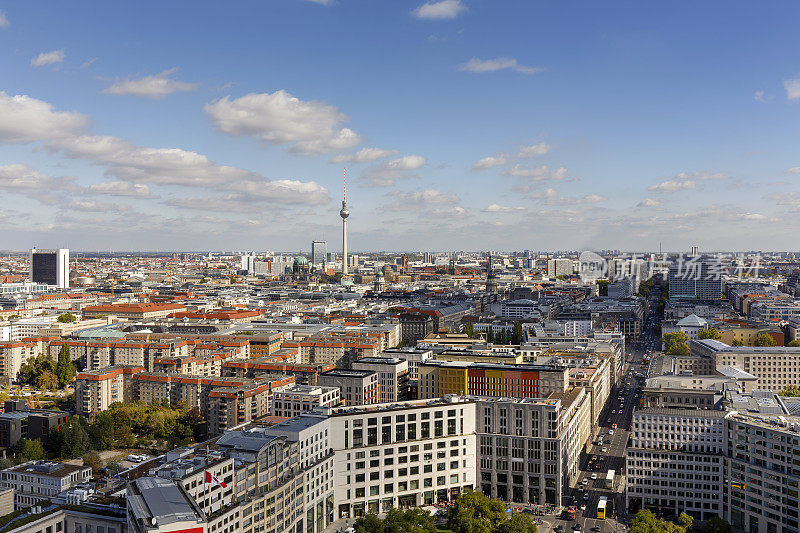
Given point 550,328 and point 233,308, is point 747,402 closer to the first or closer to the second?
point 550,328

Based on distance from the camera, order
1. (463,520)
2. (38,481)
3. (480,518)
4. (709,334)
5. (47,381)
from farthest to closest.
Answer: (709,334)
(47,381)
(38,481)
(480,518)
(463,520)

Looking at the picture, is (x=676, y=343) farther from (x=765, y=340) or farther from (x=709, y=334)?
(x=765, y=340)

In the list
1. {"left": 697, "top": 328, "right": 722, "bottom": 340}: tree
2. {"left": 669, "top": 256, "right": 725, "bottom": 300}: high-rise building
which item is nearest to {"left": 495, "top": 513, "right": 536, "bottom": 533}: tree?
{"left": 697, "top": 328, "right": 722, "bottom": 340}: tree

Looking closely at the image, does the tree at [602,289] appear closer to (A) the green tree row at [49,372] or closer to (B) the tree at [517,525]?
(A) the green tree row at [49,372]

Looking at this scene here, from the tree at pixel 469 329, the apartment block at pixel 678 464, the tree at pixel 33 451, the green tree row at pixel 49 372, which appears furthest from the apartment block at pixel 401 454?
the tree at pixel 469 329

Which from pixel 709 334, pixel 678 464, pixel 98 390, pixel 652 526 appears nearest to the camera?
pixel 652 526

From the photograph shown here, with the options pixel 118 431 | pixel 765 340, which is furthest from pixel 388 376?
pixel 765 340
